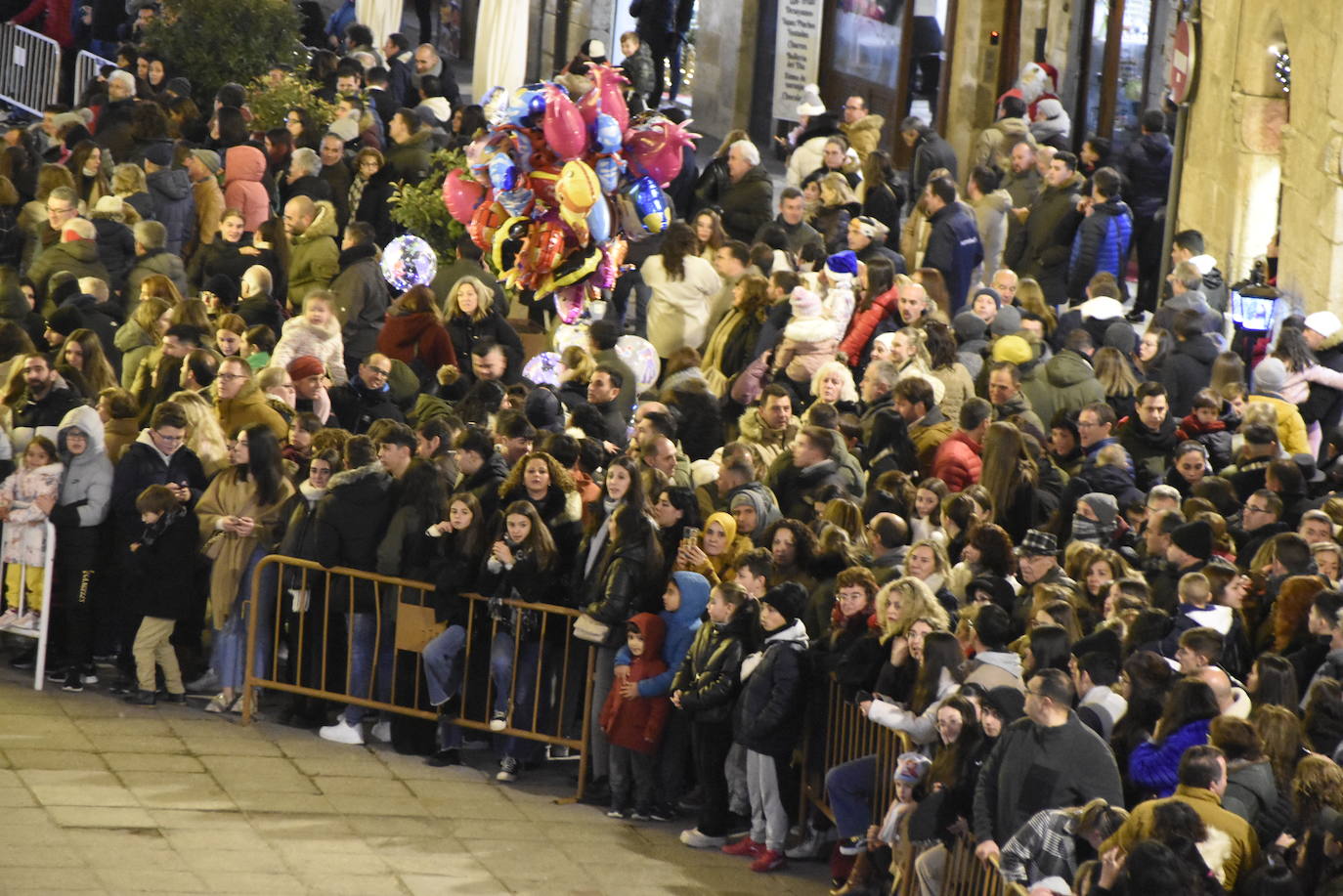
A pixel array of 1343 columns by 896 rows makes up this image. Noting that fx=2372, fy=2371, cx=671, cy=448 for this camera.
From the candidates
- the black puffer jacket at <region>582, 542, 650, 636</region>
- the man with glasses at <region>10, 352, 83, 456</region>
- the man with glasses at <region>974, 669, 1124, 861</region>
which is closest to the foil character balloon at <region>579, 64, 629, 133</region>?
the man with glasses at <region>10, 352, 83, 456</region>

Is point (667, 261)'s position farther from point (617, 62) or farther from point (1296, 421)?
point (617, 62)

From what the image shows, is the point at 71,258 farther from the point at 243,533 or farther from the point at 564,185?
the point at 243,533

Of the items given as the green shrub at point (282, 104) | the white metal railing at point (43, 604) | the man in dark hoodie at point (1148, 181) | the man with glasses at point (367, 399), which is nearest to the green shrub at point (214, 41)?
the green shrub at point (282, 104)

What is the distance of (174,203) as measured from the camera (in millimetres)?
17141

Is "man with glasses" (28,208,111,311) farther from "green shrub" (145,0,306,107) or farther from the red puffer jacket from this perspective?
"green shrub" (145,0,306,107)

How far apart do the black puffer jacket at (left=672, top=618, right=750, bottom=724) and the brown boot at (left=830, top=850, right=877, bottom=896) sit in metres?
1.01

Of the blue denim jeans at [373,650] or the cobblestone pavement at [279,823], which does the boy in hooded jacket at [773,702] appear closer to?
A: the cobblestone pavement at [279,823]

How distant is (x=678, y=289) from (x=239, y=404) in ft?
11.6

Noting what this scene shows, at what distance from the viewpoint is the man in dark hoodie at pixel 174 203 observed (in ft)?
55.7

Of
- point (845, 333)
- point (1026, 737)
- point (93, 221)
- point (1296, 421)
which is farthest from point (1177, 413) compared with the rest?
point (93, 221)

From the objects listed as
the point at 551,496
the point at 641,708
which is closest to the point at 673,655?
the point at 641,708

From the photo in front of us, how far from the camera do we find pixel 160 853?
33.5ft

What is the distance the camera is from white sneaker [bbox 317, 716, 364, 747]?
12.0 metres

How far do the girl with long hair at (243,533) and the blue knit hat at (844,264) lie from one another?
4788 mm
